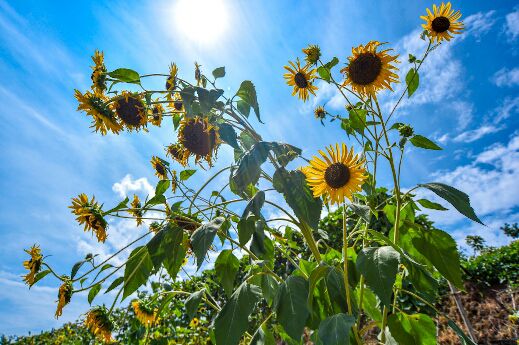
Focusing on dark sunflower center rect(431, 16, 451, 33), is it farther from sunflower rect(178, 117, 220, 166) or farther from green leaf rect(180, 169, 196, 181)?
green leaf rect(180, 169, 196, 181)

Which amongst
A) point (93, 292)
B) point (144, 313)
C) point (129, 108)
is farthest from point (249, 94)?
point (144, 313)

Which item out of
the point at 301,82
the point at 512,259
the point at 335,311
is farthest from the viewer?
the point at 512,259

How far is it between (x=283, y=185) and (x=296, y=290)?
1.06ft

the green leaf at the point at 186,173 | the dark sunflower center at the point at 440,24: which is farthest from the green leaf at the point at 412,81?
the green leaf at the point at 186,173

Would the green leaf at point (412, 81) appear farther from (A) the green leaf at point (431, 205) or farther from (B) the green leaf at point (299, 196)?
(B) the green leaf at point (299, 196)

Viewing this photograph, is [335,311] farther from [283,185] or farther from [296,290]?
[283,185]

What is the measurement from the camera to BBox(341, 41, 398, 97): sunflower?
5.78ft

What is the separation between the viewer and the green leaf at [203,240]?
3.29 feet

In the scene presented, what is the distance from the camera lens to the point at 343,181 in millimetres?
1347

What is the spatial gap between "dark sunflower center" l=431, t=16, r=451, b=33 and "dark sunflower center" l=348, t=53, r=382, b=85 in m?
0.59

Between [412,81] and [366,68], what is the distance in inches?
10.7

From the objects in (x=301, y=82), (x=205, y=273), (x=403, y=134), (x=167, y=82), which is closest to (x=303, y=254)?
(x=205, y=273)

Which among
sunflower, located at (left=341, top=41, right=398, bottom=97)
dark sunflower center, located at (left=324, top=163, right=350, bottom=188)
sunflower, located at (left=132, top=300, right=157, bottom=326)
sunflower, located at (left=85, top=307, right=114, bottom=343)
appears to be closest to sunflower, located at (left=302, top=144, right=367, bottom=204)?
dark sunflower center, located at (left=324, top=163, right=350, bottom=188)

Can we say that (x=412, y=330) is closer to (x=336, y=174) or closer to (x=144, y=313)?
(x=336, y=174)
